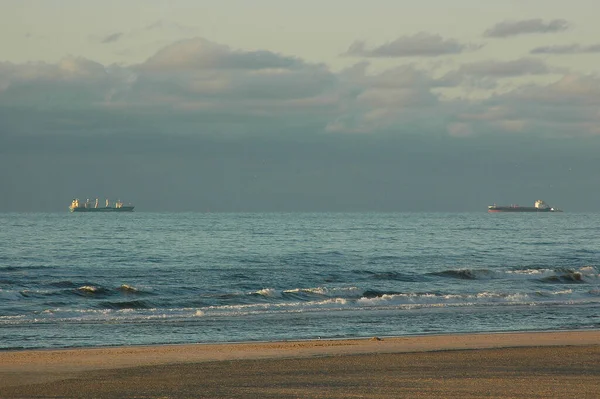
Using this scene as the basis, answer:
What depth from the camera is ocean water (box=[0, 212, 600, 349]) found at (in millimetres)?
22828

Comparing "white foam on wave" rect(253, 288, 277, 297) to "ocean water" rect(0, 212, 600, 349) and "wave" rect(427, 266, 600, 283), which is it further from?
"wave" rect(427, 266, 600, 283)

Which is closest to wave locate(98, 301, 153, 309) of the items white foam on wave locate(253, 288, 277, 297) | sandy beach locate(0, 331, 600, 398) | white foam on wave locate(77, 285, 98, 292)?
white foam on wave locate(77, 285, 98, 292)

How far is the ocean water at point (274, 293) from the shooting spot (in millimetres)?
22828

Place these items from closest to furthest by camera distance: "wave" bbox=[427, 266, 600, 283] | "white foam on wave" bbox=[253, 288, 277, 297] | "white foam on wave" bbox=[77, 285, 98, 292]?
"white foam on wave" bbox=[253, 288, 277, 297] → "white foam on wave" bbox=[77, 285, 98, 292] → "wave" bbox=[427, 266, 600, 283]

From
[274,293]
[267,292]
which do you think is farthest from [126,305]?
[274,293]

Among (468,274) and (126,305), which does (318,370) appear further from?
(468,274)

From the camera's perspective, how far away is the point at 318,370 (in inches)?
566

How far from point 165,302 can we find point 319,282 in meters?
11.2

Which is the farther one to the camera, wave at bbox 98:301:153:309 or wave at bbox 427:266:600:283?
wave at bbox 427:266:600:283

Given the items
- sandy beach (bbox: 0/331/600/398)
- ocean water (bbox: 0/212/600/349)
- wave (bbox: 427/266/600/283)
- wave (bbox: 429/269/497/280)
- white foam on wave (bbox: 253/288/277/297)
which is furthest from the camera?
wave (bbox: 429/269/497/280)

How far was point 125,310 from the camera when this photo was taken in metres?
28.2

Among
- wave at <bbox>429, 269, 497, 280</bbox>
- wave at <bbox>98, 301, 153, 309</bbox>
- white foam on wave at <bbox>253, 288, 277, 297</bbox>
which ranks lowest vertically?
wave at <bbox>98, 301, 153, 309</bbox>

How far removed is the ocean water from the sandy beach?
9.81 ft

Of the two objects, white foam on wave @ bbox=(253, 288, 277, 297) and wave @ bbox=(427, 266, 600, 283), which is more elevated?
wave @ bbox=(427, 266, 600, 283)
